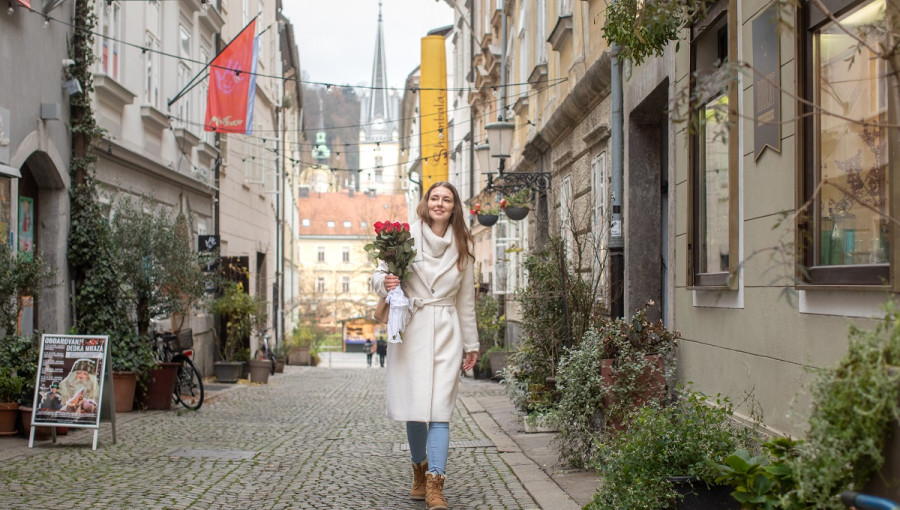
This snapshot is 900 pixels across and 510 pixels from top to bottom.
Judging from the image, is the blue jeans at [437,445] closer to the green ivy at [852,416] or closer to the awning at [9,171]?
the green ivy at [852,416]

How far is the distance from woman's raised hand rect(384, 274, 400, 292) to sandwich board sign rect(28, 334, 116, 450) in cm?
384

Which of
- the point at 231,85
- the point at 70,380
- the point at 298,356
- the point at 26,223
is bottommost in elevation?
the point at 298,356

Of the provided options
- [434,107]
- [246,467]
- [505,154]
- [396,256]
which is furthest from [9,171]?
[434,107]

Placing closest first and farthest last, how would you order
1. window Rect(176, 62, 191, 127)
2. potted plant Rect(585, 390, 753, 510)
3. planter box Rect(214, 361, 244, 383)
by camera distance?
potted plant Rect(585, 390, 753, 510) → window Rect(176, 62, 191, 127) → planter box Rect(214, 361, 244, 383)

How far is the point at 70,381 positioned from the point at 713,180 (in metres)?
5.51

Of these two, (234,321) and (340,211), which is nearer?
(234,321)

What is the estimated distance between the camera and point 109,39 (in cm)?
1344

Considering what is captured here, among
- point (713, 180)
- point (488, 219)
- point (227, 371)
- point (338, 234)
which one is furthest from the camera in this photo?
point (338, 234)

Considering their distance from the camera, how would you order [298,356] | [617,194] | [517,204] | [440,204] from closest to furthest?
[440,204]
[617,194]
[517,204]
[298,356]

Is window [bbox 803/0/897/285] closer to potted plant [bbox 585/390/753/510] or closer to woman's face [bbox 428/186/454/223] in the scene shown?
potted plant [bbox 585/390/753/510]

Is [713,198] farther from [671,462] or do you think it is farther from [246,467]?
[246,467]

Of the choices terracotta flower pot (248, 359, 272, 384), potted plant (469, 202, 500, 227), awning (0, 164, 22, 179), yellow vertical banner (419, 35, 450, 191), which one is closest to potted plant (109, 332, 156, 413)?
awning (0, 164, 22, 179)

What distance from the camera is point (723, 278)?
621 centimetres

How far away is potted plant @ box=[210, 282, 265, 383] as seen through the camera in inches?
765
